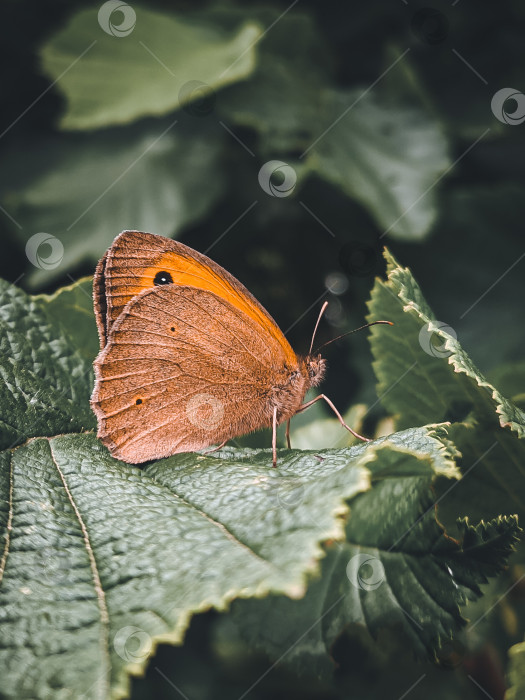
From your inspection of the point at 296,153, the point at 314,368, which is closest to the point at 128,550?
the point at 314,368

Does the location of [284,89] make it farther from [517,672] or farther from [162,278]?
[517,672]

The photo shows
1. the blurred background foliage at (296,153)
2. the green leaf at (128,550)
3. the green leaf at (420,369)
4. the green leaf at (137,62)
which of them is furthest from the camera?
the blurred background foliage at (296,153)

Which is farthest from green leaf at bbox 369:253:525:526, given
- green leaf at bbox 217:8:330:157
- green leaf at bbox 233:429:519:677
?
green leaf at bbox 217:8:330:157

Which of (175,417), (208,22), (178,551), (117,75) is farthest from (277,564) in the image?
(208,22)

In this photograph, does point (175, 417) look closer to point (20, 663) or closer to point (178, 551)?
point (178, 551)

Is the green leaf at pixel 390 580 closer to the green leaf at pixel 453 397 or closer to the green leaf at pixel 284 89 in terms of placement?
the green leaf at pixel 453 397

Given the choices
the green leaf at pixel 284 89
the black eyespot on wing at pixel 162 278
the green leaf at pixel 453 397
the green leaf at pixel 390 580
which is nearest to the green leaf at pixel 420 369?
the green leaf at pixel 453 397
